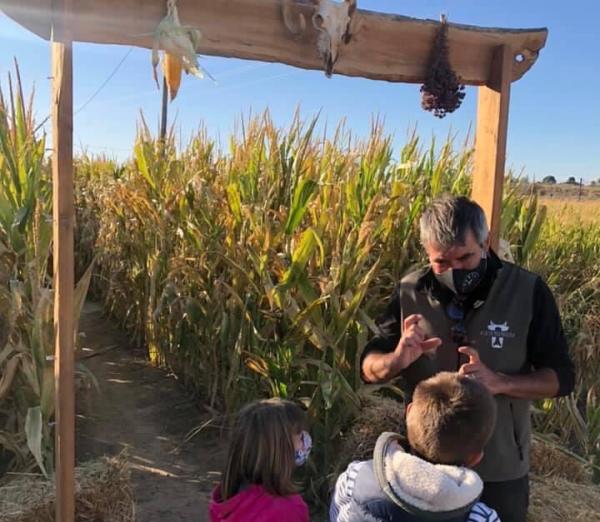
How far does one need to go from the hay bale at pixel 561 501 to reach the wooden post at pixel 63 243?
2218 millimetres

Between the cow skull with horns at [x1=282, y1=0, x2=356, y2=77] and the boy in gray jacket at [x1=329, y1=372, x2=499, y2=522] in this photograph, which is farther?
the cow skull with horns at [x1=282, y1=0, x2=356, y2=77]

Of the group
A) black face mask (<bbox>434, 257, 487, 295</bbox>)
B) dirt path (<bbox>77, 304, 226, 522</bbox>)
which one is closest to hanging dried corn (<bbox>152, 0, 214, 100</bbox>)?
black face mask (<bbox>434, 257, 487, 295</bbox>)

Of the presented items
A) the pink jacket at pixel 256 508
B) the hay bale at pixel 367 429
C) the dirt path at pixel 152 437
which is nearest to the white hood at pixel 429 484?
the pink jacket at pixel 256 508

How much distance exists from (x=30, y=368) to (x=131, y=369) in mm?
2352

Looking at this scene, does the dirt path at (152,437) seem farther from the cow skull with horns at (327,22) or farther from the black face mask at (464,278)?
the cow skull with horns at (327,22)

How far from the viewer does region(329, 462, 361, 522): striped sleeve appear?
1.63m

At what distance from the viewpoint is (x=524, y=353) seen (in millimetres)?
2088

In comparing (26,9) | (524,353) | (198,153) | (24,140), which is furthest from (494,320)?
(198,153)

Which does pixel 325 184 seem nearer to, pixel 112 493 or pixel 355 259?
pixel 355 259

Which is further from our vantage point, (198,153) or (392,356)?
(198,153)

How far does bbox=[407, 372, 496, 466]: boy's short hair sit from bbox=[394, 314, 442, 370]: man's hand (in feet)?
1.23

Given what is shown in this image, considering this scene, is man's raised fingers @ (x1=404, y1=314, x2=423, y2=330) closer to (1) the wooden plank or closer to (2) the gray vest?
(2) the gray vest

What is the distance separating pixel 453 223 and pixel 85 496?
1.91 metres

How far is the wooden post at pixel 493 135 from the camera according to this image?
2904mm
